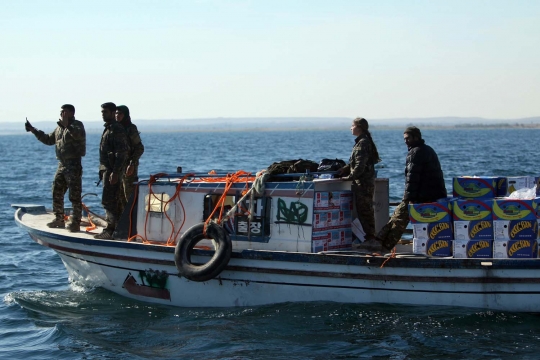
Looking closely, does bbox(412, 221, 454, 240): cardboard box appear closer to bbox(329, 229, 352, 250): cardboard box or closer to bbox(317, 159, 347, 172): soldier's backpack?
bbox(329, 229, 352, 250): cardboard box

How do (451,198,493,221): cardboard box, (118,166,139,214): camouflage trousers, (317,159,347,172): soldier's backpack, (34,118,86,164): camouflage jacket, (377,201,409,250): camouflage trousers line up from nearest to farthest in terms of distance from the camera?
(451,198,493,221): cardboard box
(377,201,409,250): camouflage trousers
(317,159,347,172): soldier's backpack
(118,166,139,214): camouflage trousers
(34,118,86,164): camouflage jacket

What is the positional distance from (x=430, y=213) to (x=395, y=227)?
0.77m

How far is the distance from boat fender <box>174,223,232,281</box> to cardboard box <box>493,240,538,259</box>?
348 cm

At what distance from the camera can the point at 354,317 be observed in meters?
9.88

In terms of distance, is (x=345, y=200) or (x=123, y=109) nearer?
(x=345, y=200)

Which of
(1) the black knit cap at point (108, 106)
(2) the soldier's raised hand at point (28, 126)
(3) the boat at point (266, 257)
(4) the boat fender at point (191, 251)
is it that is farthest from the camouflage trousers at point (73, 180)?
(4) the boat fender at point (191, 251)

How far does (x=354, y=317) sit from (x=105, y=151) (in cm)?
452

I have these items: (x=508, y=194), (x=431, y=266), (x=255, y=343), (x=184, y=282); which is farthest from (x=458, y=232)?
(x=184, y=282)

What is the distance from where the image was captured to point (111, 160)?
11.4 metres

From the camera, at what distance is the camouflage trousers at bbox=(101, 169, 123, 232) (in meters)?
11.5

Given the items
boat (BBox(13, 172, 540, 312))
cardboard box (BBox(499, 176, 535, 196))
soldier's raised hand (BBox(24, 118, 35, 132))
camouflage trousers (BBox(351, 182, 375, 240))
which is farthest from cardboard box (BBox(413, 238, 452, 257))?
soldier's raised hand (BBox(24, 118, 35, 132))

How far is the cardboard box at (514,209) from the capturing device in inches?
369

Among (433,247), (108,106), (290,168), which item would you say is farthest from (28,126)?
(433,247)

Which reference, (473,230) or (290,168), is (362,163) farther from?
(473,230)
